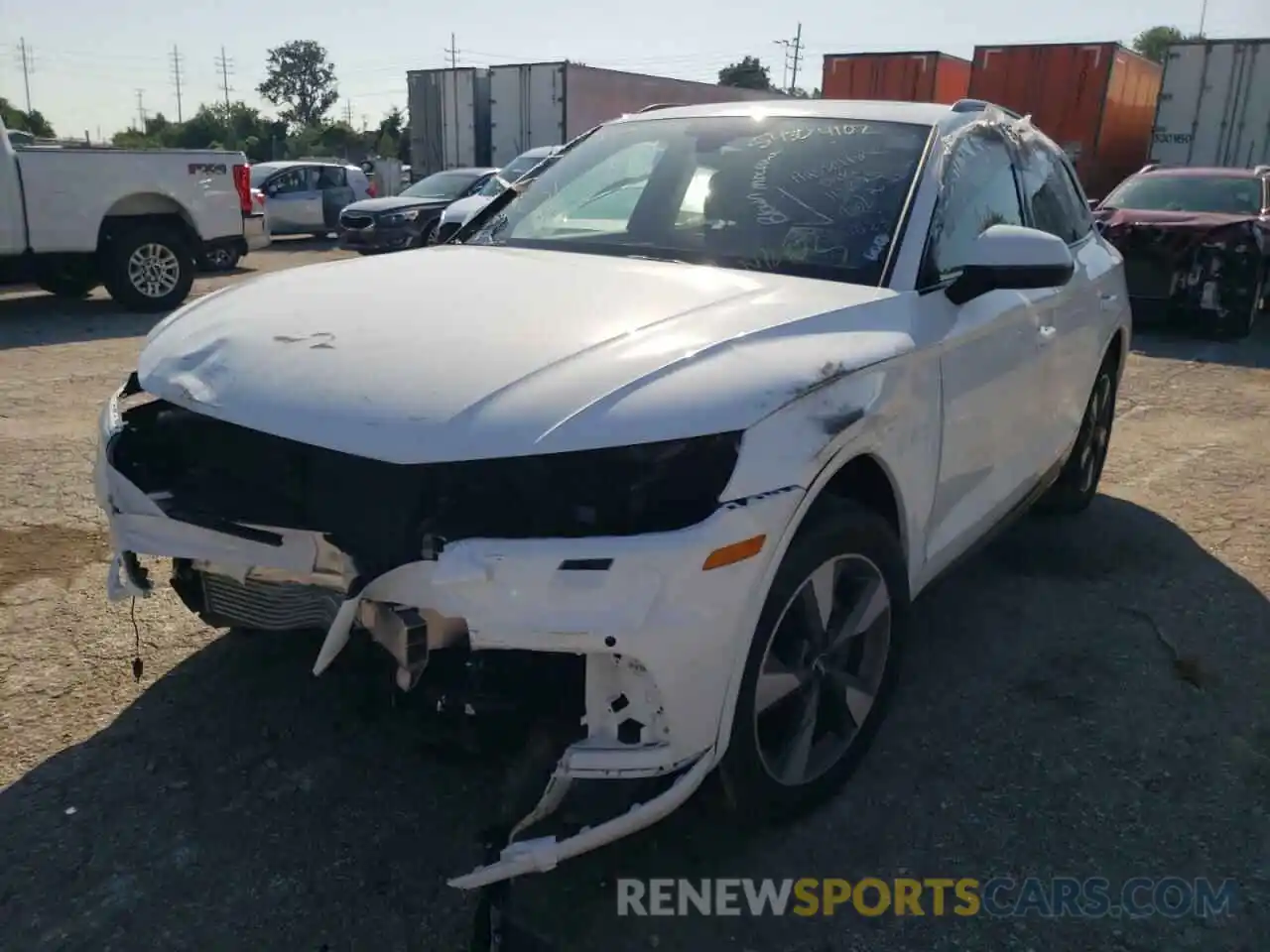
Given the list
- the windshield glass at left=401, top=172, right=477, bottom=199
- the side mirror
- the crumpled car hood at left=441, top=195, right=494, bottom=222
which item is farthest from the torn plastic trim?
the windshield glass at left=401, top=172, right=477, bottom=199

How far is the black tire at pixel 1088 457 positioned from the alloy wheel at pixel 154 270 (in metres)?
8.90

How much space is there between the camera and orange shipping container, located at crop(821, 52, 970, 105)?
58.0 ft

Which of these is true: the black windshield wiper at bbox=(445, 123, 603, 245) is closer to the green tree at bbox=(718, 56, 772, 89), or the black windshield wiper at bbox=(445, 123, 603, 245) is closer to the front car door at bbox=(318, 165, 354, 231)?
the front car door at bbox=(318, 165, 354, 231)

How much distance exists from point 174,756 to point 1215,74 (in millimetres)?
17578

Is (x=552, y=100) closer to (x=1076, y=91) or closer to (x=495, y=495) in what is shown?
(x=1076, y=91)

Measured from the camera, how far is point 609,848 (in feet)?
8.12

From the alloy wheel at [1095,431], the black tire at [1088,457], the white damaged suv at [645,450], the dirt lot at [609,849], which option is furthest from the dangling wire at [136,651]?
the alloy wheel at [1095,431]

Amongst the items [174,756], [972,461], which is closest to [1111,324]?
[972,461]

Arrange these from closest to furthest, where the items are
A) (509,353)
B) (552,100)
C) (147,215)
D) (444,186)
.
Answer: (509,353) < (147,215) < (444,186) < (552,100)

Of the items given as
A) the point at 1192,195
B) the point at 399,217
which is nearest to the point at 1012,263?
the point at 1192,195

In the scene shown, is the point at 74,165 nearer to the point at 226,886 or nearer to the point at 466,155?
the point at 226,886

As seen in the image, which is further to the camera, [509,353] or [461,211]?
[461,211]

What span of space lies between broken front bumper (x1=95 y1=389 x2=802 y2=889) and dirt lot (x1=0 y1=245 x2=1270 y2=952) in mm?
349

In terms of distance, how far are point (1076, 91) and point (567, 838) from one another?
58.2 ft
